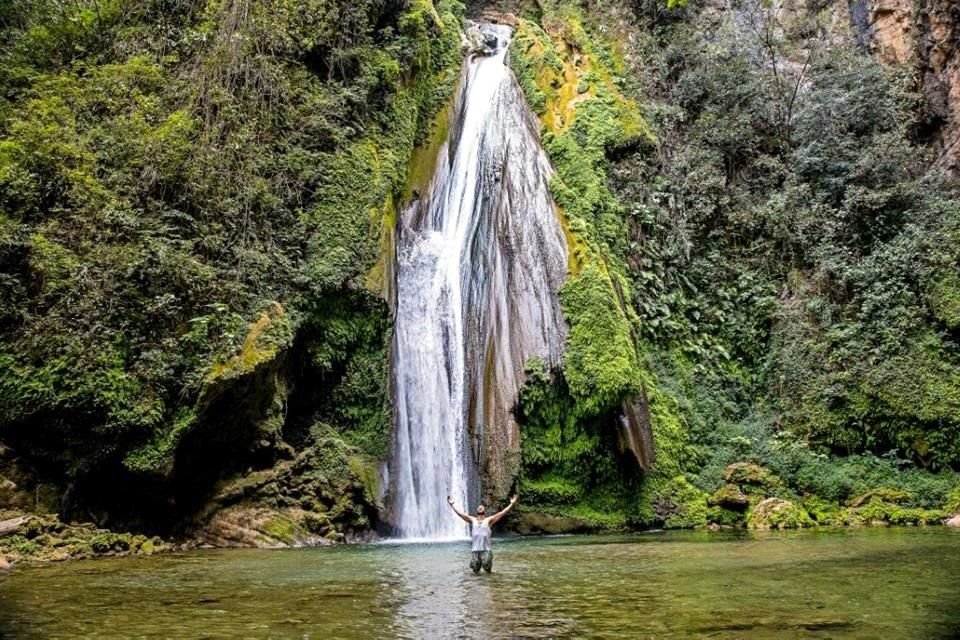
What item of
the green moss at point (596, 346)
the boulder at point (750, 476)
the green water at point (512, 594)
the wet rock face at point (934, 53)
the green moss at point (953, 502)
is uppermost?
the wet rock face at point (934, 53)

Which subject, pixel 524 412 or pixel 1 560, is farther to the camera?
pixel 524 412

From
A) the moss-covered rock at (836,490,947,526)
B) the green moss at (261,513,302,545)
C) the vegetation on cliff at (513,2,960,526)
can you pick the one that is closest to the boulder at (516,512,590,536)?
the vegetation on cliff at (513,2,960,526)

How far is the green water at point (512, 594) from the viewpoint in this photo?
19.2 feet

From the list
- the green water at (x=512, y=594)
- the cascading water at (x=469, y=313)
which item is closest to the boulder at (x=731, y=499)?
the green water at (x=512, y=594)

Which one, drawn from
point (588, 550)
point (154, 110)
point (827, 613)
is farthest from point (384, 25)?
point (827, 613)

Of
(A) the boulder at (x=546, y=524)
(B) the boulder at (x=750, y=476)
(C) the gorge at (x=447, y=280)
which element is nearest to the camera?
(C) the gorge at (x=447, y=280)

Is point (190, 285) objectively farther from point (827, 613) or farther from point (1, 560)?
point (827, 613)

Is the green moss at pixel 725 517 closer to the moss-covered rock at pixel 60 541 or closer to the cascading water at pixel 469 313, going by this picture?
the cascading water at pixel 469 313

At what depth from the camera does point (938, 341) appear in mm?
18047

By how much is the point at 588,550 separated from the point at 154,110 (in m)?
12.4

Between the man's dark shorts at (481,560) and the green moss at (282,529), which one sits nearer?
the man's dark shorts at (481,560)

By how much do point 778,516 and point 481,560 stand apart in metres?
8.94

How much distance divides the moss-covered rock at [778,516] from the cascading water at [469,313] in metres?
5.36

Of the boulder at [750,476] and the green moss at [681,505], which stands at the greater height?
the boulder at [750,476]
